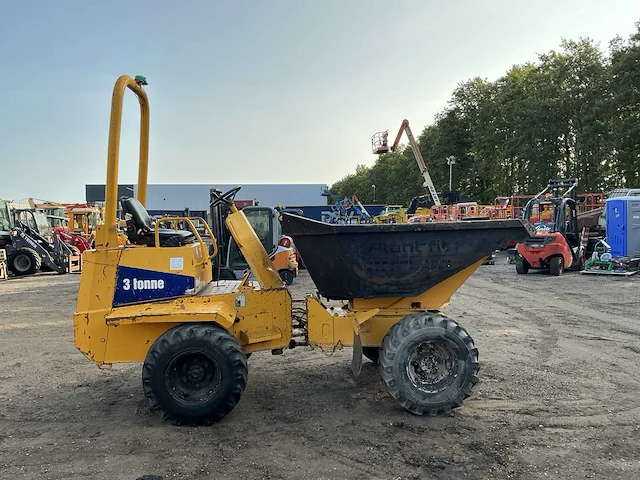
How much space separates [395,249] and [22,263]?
55.9 feet

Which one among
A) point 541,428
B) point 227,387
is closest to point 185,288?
point 227,387

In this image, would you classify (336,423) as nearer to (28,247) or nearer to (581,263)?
(581,263)

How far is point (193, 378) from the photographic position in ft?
14.3

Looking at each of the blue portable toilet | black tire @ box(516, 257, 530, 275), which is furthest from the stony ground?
the blue portable toilet

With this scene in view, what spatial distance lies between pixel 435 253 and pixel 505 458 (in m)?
1.71

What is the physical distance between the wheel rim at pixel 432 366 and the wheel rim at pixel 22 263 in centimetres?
1694

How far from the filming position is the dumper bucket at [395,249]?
4.43 meters

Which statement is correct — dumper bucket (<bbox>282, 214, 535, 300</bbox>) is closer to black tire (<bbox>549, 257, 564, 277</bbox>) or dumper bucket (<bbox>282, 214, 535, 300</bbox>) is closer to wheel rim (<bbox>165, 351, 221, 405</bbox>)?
wheel rim (<bbox>165, 351, 221, 405</bbox>)

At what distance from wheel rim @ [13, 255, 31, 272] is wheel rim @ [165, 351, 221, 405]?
1586 centimetres

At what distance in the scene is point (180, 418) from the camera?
428 cm

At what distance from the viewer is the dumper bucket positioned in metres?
4.43

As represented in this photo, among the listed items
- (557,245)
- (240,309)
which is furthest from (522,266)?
(240,309)

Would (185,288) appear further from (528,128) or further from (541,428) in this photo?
(528,128)

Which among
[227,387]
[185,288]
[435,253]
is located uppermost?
[435,253]
